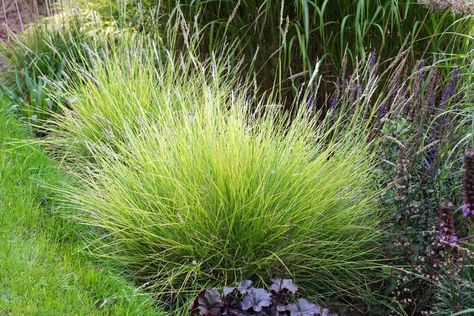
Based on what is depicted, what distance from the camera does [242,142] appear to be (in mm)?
3574

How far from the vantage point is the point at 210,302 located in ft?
9.77

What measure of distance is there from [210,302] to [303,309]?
39 cm

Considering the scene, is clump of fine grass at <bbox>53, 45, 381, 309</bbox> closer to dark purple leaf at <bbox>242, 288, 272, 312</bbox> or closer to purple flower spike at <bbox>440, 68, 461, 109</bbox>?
dark purple leaf at <bbox>242, 288, 272, 312</bbox>

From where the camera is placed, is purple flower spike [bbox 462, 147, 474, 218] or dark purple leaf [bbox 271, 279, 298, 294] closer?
purple flower spike [bbox 462, 147, 474, 218]

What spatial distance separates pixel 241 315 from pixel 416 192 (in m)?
1.08

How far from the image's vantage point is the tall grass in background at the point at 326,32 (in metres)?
4.94

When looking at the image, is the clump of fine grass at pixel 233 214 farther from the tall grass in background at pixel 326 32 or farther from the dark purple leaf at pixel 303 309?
the tall grass in background at pixel 326 32

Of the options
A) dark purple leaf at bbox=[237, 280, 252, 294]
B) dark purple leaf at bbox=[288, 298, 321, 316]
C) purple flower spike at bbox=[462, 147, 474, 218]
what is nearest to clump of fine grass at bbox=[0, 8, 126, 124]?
dark purple leaf at bbox=[237, 280, 252, 294]

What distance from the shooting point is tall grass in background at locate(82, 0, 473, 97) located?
4.94 m

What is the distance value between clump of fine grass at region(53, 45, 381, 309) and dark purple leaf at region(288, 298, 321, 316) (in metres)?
0.31

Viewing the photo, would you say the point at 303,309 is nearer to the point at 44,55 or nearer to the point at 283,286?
the point at 283,286

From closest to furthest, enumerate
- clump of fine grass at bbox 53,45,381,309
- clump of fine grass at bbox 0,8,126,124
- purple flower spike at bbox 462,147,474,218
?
purple flower spike at bbox 462,147,474,218
clump of fine grass at bbox 53,45,381,309
clump of fine grass at bbox 0,8,126,124

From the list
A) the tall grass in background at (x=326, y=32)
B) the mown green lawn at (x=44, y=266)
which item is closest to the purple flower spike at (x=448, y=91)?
the tall grass in background at (x=326, y=32)

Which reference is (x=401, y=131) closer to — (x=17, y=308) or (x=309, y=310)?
(x=309, y=310)
